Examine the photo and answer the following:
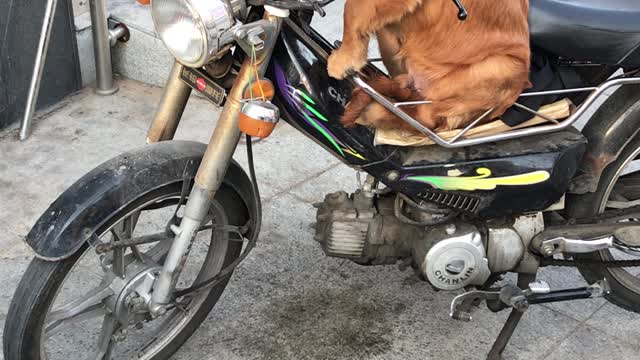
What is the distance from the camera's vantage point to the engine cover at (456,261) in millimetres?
2471

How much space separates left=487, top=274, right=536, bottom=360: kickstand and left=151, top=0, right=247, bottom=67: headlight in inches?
51.0

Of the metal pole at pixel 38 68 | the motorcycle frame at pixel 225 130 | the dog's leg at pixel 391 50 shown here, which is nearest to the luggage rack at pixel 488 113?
the motorcycle frame at pixel 225 130

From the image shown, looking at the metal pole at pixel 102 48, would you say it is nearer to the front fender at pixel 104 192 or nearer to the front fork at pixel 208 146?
the front fork at pixel 208 146

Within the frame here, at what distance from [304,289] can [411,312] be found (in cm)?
41

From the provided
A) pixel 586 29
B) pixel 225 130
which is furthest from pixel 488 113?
pixel 225 130

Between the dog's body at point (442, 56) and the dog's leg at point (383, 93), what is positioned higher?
the dog's body at point (442, 56)

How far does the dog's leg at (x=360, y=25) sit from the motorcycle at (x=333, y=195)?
56mm

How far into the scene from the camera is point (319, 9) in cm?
206

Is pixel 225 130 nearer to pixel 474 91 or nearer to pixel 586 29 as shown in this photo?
pixel 474 91

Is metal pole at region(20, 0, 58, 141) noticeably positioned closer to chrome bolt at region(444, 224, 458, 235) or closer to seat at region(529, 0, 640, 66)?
chrome bolt at region(444, 224, 458, 235)

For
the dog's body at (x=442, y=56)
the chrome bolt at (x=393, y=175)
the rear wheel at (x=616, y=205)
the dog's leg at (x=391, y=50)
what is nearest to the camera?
the dog's body at (x=442, y=56)

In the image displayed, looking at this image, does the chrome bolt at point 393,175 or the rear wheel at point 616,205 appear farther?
the rear wheel at point 616,205

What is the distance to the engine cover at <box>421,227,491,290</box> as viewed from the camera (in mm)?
2471

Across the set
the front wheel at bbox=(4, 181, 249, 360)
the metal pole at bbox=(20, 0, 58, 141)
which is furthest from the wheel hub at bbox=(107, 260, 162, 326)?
the metal pole at bbox=(20, 0, 58, 141)
